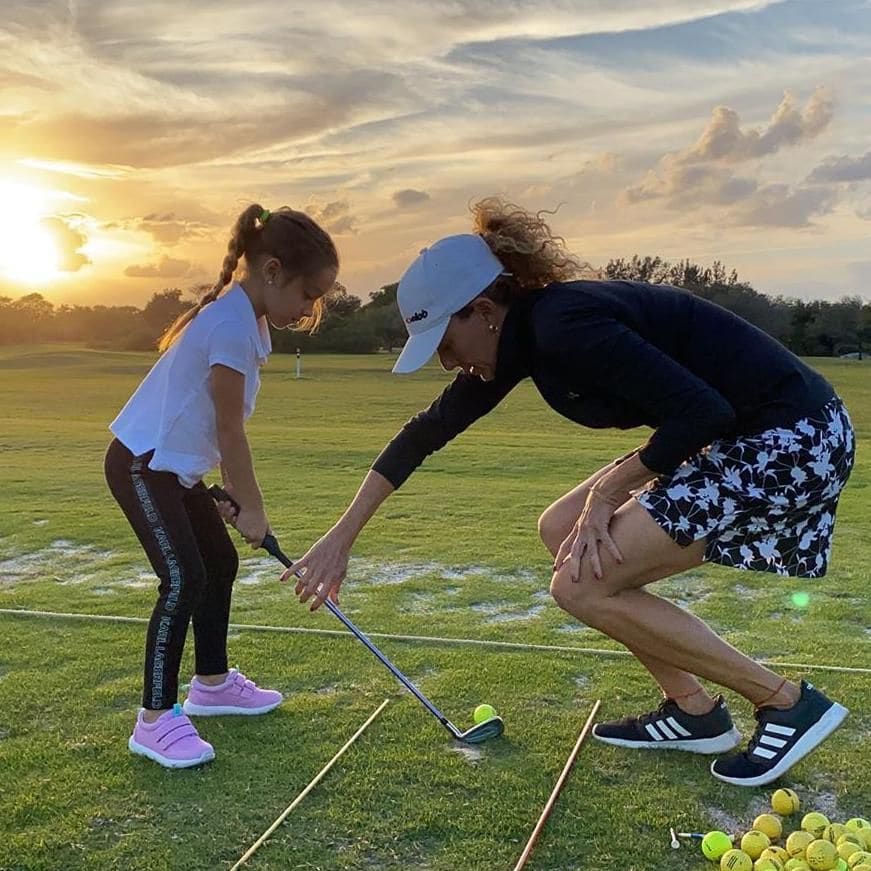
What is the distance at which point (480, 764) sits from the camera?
9.89 ft

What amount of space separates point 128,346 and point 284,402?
85.7 feet

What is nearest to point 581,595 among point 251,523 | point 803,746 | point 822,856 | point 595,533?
point 595,533

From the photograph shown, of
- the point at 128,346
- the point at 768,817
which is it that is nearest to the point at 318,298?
the point at 768,817

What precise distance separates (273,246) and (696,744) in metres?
2.07

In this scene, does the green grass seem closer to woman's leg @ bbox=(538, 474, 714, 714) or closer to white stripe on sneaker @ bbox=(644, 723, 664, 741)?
white stripe on sneaker @ bbox=(644, 723, 664, 741)

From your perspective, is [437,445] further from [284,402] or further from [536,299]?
[284,402]

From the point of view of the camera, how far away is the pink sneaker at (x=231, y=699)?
344 cm

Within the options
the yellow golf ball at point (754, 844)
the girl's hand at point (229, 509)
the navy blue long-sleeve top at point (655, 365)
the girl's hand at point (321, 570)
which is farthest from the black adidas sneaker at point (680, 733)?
the girl's hand at point (229, 509)

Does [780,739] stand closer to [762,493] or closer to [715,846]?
[715,846]

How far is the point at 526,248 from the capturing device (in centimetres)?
294

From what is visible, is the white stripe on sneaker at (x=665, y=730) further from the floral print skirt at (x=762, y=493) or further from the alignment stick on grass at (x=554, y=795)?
the floral print skirt at (x=762, y=493)

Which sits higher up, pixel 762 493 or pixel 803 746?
pixel 762 493

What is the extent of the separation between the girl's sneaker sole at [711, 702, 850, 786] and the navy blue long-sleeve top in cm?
91

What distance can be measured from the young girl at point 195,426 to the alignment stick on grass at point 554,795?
3.47ft
